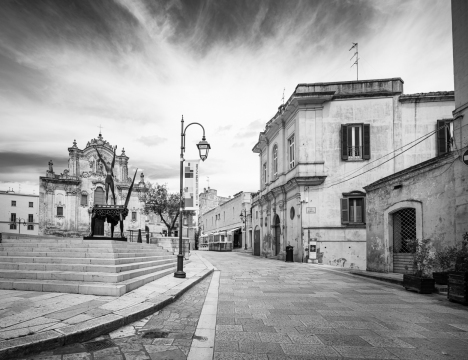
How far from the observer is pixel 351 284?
Result: 1137 cm

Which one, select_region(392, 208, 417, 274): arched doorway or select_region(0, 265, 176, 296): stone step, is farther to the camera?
select_region(392, 208, 417, 274): arched doorway

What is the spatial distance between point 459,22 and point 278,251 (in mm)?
19562

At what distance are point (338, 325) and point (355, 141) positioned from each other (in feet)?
58.4

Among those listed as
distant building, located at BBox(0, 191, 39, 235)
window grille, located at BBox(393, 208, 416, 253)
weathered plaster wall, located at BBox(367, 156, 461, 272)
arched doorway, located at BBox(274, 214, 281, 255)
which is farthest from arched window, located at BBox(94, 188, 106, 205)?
window grille, located at BBox(393, 208, 416, 253)

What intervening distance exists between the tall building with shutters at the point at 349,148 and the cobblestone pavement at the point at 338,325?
463 inches

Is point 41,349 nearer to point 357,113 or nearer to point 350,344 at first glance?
point 350,344

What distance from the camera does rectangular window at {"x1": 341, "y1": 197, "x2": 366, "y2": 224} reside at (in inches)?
834

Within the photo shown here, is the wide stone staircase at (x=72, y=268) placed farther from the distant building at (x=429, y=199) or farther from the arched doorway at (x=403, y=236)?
the arched doorway at (x=403, y=236)

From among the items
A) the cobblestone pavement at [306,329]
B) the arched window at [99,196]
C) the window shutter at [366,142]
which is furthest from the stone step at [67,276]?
the arched window at [99,196]

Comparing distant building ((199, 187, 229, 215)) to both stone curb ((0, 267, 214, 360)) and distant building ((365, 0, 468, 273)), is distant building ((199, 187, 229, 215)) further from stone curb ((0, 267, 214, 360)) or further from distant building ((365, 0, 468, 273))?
stone curb ((0, 267, 214, 360))

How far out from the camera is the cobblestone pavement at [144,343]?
4.22 metres

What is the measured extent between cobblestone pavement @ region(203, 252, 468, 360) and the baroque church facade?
42258 millimetres

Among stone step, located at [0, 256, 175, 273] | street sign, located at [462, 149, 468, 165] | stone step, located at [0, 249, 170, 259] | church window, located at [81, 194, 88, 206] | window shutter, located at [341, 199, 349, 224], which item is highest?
street sign, located at [462, 149, 468, 165]

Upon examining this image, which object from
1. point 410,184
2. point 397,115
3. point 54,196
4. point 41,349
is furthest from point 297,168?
point 54,196
